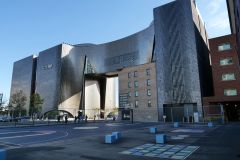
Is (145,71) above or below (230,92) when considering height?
above

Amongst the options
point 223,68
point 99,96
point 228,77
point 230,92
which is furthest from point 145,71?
point 99,96

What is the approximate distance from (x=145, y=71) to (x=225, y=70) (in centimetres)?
2495

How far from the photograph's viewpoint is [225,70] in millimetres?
51125

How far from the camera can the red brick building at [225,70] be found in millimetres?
49750

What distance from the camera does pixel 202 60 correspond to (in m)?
64.1

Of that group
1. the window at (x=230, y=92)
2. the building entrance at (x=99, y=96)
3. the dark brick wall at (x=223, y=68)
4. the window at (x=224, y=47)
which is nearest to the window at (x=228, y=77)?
the dark brick wall at (x=223, y=68)

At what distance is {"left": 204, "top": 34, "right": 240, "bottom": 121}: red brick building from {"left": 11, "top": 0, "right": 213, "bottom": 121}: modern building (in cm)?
581

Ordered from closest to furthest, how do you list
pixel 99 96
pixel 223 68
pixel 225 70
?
pixel 225 70 → pixel 223 68 → pixel 99 96

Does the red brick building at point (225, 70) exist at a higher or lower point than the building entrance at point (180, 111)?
higher

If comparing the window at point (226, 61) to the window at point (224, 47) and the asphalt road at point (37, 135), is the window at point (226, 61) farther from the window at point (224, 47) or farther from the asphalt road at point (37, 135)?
the asphalt road at point (37, 135)

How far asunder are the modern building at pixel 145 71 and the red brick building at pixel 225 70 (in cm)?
581

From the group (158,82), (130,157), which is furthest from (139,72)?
(130,157)

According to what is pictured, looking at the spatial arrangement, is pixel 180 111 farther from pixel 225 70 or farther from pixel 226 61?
pixel 226 61

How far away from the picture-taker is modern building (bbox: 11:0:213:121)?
2309 inches
